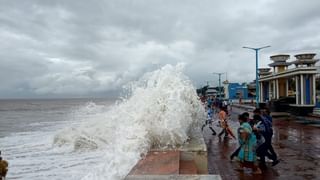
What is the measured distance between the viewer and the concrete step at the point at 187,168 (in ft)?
18.9

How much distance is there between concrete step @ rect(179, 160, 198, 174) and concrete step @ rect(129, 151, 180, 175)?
11 cm

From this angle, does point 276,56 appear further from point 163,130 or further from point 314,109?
point 163,130

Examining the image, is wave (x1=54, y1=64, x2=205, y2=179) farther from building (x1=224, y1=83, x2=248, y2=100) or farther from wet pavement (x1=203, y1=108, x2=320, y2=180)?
building (x1=224, y1=83, x2=248, y2=100)

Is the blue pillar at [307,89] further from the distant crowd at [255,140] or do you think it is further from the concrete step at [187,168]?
the concrete step at [187,168]

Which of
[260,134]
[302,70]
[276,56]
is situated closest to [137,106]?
[260,134]

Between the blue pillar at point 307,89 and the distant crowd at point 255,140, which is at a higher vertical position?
the blue pillar at point 307,89

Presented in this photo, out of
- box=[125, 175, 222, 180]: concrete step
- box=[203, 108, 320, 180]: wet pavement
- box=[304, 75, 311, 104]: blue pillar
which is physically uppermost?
box=[304, 75, 311, 104]: blue pillar

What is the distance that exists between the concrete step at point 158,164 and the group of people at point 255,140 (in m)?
1.96

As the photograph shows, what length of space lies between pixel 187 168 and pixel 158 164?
0.43 meters

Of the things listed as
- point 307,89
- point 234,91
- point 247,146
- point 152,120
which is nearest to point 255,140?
point 247,146

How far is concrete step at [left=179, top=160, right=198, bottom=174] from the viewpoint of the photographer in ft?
18.9

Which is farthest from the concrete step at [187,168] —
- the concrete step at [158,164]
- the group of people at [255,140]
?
the group of people at [255,140]

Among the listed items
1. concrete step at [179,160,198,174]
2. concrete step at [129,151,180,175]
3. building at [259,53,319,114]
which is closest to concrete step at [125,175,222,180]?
concrete step at [129,151,180,175]

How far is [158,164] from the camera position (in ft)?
19.4
